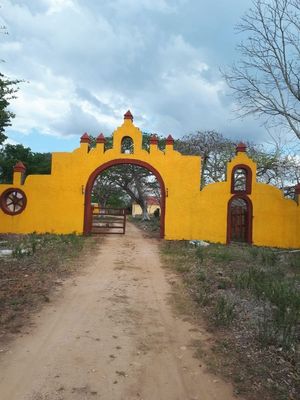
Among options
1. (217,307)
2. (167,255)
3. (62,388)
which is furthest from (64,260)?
(62,388)

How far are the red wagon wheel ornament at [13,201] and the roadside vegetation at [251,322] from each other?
1036 centimetres

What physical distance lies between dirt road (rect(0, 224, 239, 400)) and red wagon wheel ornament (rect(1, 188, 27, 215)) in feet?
38.2

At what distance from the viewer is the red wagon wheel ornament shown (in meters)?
19.8

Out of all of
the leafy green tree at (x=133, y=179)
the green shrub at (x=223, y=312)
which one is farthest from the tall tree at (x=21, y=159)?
the green shrub at (x=223, y=312)

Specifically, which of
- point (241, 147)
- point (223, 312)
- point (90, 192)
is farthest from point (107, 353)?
point (241, 147)

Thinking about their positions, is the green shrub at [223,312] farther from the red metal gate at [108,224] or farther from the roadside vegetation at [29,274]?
the red metal gate at [108,224]

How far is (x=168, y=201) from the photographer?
19594mm

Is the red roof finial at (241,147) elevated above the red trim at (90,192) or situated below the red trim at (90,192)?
above

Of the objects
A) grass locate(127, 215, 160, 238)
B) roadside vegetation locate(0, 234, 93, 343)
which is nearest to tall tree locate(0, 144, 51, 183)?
grass locate(127, 215, 160, 238)

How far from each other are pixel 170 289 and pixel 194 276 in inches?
51.2

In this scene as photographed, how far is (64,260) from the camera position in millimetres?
12164

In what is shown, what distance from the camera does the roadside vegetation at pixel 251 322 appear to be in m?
4.78

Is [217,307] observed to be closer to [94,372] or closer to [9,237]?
[94,372]

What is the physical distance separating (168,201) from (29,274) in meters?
10.5
